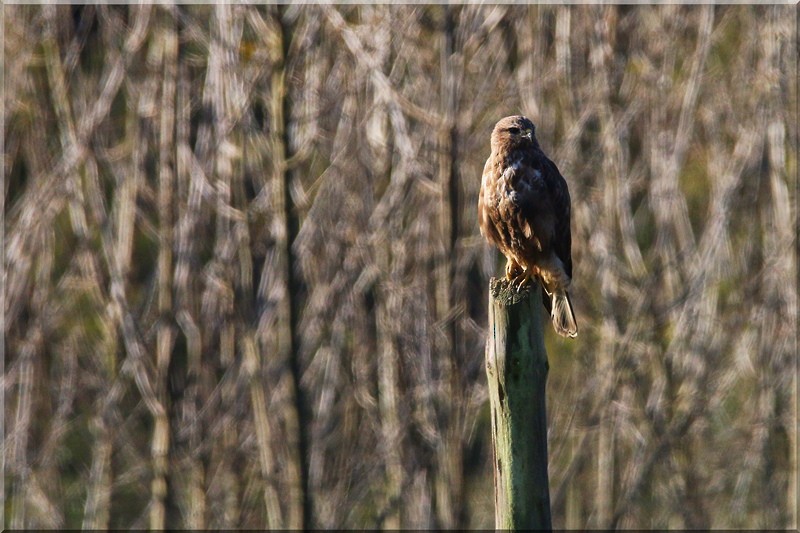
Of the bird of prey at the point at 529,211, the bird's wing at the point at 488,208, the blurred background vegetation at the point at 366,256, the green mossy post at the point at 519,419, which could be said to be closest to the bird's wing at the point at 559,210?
the bird of prey at the point at 529,211

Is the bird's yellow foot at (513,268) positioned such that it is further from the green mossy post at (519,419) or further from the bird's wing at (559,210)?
the green mossy post at (519,419)

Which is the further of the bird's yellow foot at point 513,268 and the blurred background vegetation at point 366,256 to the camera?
the blurred background vegetation at point 366,256

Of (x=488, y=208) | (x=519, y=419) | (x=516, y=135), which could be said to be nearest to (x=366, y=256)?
(x=488, y=208)

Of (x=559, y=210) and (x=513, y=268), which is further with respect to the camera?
(x=513, y=268)

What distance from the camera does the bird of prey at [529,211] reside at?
393 centimetres

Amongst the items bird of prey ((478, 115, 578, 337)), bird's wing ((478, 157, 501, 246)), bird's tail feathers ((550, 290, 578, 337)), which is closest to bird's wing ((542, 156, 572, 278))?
bird of prey ((478, 115, 578, 337))

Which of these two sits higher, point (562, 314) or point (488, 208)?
point (488, 208)

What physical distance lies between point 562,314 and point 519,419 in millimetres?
1286

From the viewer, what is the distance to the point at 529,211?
12.9ft

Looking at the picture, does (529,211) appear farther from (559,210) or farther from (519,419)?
(519,419)

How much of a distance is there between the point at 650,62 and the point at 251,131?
7.76 ft

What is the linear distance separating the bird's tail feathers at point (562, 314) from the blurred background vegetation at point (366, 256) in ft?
4.94

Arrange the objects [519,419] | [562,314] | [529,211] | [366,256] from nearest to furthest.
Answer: [519,419] → [529,211] → [562,314] → [366,256]

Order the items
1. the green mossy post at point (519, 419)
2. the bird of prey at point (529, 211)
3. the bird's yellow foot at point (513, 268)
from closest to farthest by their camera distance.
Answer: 1. the green mossy post at point (519, 419)
2. the bird of prey at point (529, 211)
3. the bird's yellow foot at point (513, 268)
